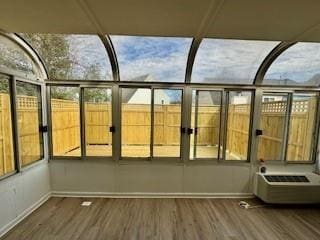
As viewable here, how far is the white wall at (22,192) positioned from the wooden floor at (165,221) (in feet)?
0.40

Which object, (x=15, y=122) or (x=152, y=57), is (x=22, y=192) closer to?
(x=15, y=122)

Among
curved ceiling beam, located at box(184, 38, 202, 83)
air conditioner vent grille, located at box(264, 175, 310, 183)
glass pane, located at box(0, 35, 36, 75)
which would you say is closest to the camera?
glass pane, located at box(0, 35, 36, 75)

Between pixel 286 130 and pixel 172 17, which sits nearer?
pixel 172 17

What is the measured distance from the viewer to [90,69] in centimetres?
332

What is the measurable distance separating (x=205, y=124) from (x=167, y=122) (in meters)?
0.66

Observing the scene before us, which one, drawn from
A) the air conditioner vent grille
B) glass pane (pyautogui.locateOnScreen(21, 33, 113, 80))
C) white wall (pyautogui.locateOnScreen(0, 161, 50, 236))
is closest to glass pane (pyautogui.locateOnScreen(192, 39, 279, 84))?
glass pane (pyautogui.locateOnScreen(21, 33, 113, 80))

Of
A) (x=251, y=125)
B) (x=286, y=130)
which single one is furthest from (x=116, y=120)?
(x=286, y=130)

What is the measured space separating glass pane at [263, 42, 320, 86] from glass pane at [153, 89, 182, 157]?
155cm

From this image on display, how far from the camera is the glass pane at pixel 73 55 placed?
282 centimetres

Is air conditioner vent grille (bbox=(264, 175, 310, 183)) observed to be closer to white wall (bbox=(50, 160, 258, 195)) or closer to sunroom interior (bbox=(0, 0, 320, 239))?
sunroom interior (bbox=(0, 0, 320, 239))

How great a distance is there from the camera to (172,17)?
1.79 m

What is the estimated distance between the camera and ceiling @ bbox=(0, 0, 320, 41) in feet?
5.10

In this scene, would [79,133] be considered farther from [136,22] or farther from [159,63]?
[136,22]

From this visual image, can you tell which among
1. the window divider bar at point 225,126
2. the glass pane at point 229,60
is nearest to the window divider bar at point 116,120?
the glass pane at point 229,60
